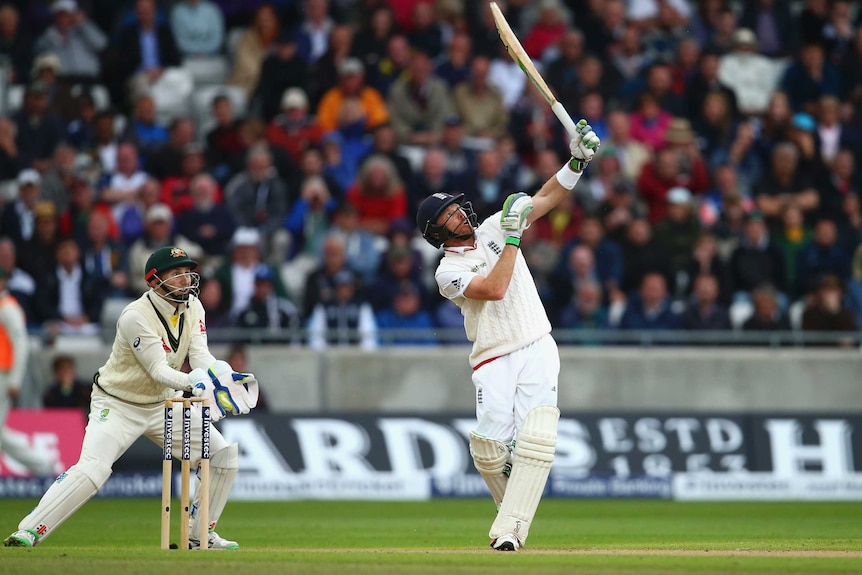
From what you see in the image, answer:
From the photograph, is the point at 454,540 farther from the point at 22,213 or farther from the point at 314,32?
the point at 314,32

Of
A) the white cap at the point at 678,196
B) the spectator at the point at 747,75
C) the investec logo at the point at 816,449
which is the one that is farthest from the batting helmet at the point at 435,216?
the spectator at the point at 747,75

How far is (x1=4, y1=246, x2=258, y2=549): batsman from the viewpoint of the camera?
941 centimetres

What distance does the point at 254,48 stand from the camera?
826 inches

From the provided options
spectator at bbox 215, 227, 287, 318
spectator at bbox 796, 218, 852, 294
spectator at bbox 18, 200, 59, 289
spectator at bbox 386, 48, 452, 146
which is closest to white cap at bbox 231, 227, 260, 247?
spectator at bbox 215, 227, 287, 318

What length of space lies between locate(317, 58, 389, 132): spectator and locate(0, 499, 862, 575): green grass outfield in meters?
5.98

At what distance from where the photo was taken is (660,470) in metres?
16.9

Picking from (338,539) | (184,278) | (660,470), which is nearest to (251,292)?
(660,470)

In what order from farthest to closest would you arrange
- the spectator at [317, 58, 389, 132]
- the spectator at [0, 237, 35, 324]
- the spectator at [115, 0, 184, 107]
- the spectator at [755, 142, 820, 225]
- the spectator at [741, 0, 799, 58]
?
the spectator at [741, 0, 799, 58]
the spectator at [115, 0, 184, 107]
the spectator at [317, 58, 389, 132]
the spectator at [755, 142, 820, 225]
the spectator at [0, 237, 35, 324]

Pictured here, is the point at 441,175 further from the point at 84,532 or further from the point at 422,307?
the point at 84,532

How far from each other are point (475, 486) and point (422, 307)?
2.46 metres

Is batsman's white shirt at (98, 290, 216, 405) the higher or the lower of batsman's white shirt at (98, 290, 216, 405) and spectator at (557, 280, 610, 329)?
the higher

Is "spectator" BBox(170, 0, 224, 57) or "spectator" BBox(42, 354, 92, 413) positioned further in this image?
"spectator" BBox(170, 0, 224, 57)

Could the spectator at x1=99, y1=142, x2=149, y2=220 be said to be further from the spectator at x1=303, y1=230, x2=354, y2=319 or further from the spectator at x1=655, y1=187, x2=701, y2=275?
the spectator at x1=655, y1=187, x2=701, y2=275

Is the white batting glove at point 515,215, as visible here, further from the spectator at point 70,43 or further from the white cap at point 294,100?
the spectator at point 70,43
